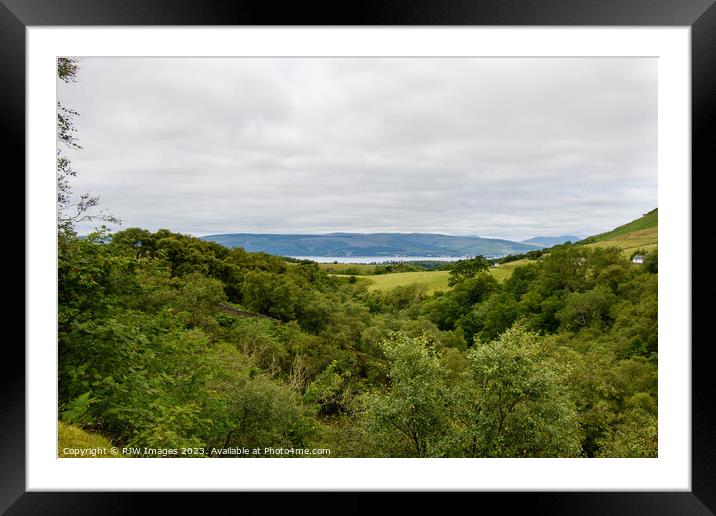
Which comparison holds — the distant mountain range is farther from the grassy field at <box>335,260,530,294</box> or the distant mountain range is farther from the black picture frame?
the black picture frame

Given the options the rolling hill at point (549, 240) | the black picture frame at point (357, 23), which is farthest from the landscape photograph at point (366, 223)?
the black picture frame at point (357, 23)

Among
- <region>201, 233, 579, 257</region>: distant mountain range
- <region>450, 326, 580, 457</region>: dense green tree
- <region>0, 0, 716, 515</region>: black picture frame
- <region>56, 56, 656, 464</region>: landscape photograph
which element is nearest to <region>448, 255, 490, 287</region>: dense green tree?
<region>56, 56, 656, 464</region>: landscape photograph

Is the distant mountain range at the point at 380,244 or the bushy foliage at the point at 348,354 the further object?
the distant mountain range at the point at 380,244

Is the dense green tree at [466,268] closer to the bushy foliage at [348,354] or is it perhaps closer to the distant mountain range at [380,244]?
the bushy foliage at [348,354]

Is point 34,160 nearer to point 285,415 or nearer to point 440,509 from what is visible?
point 440,509

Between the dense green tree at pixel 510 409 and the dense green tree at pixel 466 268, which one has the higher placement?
the dense green tree at pixel 466 268

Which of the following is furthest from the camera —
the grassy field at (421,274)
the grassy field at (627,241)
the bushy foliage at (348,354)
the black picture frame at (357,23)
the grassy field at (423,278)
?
the grassy field at (423,278)

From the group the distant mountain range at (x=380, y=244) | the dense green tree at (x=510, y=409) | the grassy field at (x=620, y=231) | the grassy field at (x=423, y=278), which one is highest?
the grassy field at (x=620, y=231)

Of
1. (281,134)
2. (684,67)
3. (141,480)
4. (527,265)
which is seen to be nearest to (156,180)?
(281,134)
